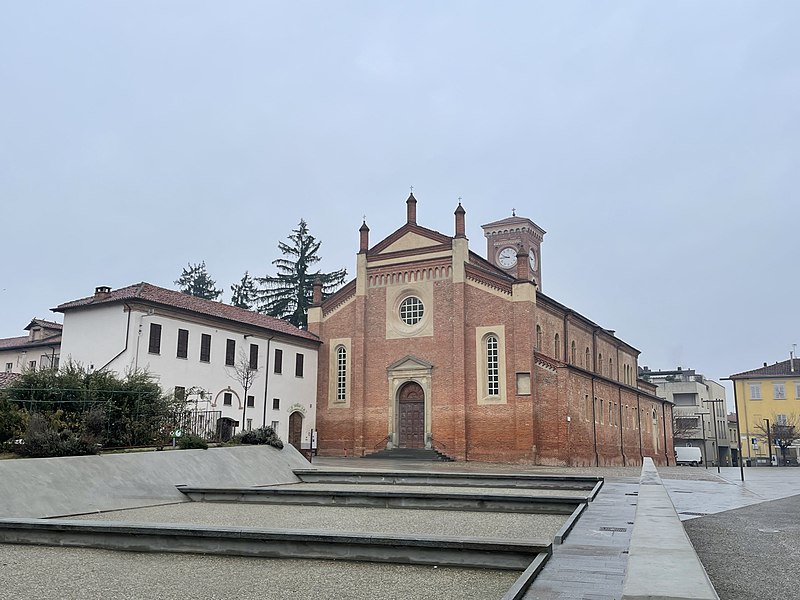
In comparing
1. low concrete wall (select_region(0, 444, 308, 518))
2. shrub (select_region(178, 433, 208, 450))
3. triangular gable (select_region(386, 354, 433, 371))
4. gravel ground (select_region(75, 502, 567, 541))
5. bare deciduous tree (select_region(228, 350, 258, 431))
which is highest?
triangular gable (select_region(386, 354, 433, 371))

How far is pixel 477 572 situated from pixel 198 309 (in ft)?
92.0

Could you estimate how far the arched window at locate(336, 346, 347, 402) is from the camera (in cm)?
4050

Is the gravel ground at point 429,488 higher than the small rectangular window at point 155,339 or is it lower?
lower

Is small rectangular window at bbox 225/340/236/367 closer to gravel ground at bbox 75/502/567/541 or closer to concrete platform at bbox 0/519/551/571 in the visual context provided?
gravel ground at bbox 75/502/567/541

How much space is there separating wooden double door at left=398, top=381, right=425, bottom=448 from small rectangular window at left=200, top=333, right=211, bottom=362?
35.9 ft

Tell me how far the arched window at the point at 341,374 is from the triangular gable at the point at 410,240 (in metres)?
6.20

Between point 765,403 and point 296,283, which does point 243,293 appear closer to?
point 296,283

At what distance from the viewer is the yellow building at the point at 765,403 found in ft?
205

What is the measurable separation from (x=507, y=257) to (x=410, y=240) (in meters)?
22.6

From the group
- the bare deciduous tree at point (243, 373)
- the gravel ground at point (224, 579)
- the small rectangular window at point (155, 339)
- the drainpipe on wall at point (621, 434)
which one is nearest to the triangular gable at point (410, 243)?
the bare deciduous tree at point (243, 373)

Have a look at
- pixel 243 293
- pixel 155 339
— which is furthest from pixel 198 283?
pixel 155 339

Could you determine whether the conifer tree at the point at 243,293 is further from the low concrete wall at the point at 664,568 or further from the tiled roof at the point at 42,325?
the low concrete wall at the point at 664,568

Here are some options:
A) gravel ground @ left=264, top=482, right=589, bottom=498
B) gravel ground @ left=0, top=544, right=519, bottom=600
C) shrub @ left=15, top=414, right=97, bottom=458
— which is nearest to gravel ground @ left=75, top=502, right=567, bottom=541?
gravel ground @ left=0, top=544, right=519, bottom=600

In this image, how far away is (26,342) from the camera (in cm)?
3959
